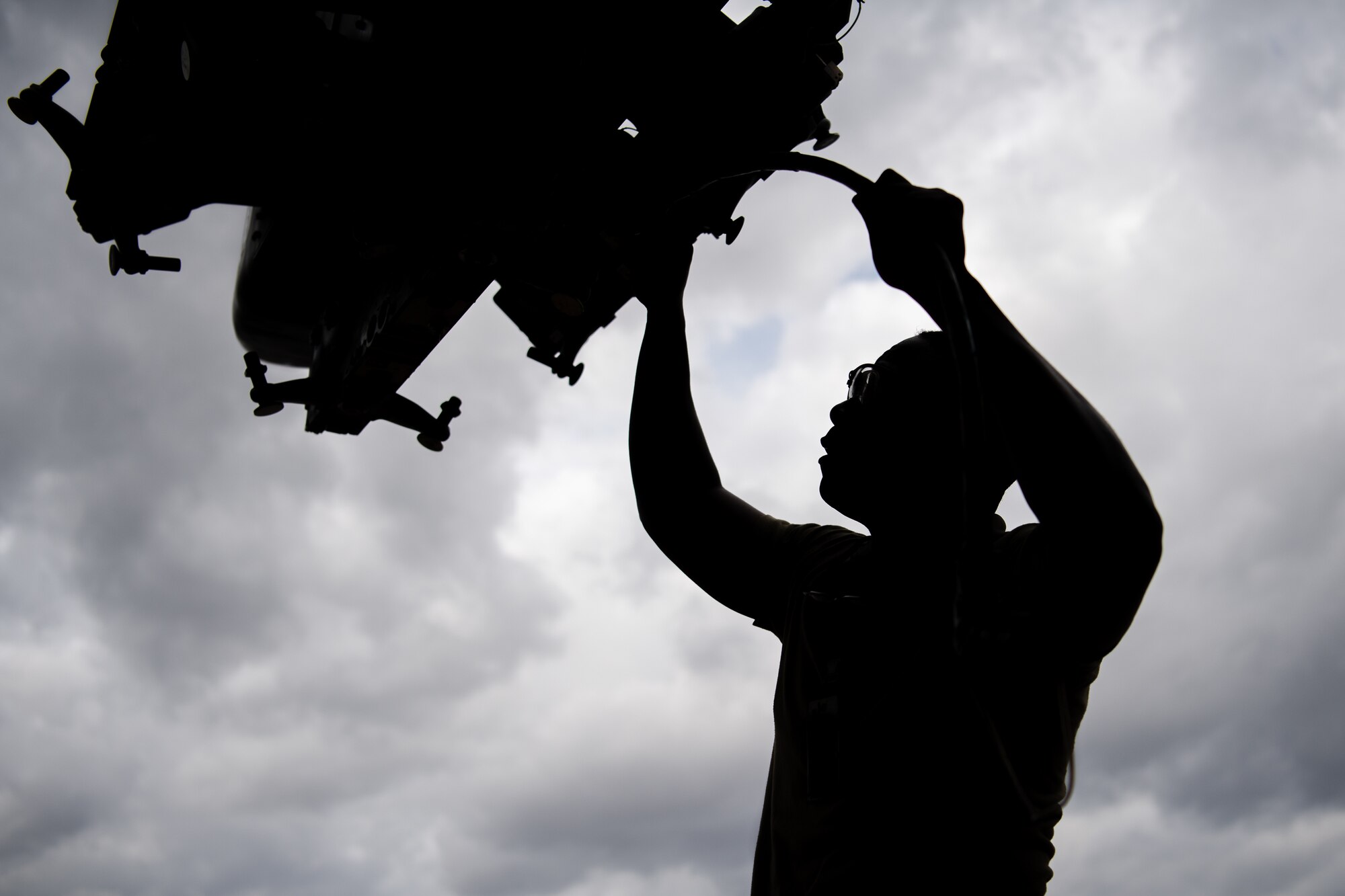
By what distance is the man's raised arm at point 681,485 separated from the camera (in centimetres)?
273

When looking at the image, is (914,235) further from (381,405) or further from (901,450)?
(381,405)

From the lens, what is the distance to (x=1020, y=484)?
1.73 meters

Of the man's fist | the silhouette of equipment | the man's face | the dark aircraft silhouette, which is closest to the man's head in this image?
the man's face

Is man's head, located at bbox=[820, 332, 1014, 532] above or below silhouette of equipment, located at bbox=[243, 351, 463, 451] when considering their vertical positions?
below

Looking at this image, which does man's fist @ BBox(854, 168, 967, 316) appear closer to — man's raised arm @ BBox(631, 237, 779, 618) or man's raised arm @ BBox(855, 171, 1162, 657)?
man's raised arm @ BBox(855, 171, 1162, 657)

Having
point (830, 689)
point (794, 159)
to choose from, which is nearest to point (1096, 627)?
point (830, 689)

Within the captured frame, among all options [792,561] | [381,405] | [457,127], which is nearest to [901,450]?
[792,561]

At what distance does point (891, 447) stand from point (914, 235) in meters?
0.64

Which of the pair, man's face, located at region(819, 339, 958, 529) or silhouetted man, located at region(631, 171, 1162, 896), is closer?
silhouetted man, located at region(631, 171, 1162, 896)

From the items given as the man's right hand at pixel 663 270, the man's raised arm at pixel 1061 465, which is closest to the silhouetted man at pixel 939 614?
the man's raised arm at pixel 1061 465

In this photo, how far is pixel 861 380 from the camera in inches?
100

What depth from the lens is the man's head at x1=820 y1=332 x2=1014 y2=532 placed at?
2.33m

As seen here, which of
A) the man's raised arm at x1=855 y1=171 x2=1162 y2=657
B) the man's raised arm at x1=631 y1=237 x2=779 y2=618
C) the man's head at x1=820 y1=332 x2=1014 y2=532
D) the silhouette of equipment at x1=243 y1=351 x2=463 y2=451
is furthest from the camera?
the silhouette of equipment at x1=243 y1=351 x2=463 y2=451

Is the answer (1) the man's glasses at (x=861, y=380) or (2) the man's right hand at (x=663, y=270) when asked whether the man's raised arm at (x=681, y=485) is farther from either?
(1) the man's glasses at (x=861, y=380)
